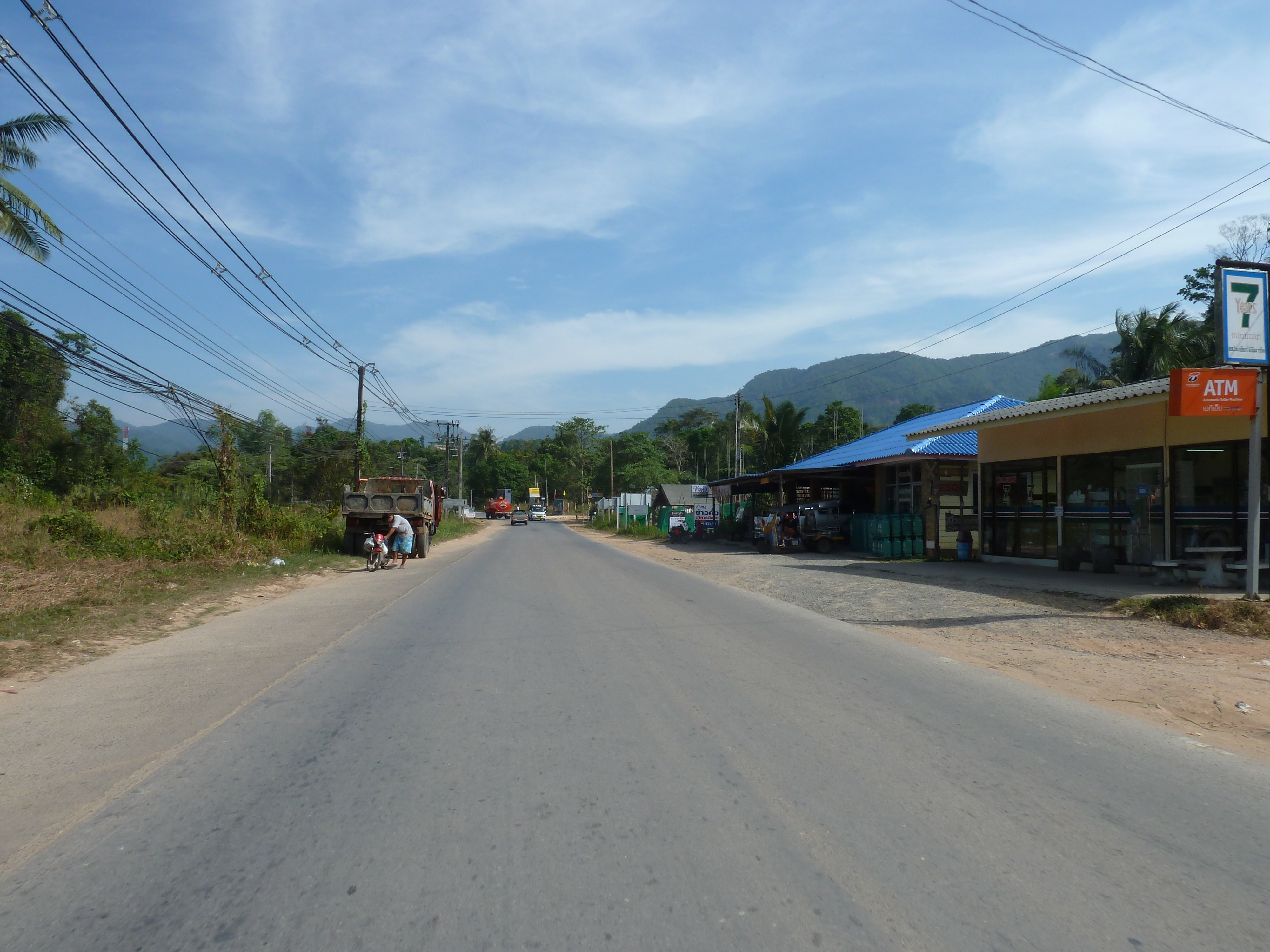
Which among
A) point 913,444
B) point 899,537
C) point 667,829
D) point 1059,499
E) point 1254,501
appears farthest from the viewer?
point 913,444

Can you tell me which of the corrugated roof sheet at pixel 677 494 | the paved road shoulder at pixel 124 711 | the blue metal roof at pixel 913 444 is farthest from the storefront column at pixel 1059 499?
the corrugated roof sheet at pixel 677 494

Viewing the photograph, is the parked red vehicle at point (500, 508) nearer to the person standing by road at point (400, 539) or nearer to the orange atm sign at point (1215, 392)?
the person standing by road at point (400, 539)

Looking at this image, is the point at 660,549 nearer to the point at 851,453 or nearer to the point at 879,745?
the point at 851,453

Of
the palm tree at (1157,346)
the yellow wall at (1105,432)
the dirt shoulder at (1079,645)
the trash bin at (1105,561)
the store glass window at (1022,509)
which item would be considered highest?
the palm tree at (1157,346)

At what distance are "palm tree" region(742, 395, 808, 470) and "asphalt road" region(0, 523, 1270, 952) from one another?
1356 inches

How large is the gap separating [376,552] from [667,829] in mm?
18504

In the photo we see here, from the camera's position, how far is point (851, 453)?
30.1 m

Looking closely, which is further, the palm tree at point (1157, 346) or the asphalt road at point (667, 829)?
the palm tree at point (1157, 346)

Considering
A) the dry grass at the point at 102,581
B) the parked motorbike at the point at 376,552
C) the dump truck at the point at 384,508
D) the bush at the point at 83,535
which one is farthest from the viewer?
the dump truck at the point at 384,508

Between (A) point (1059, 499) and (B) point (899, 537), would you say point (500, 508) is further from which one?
(A) point (1059, 499)

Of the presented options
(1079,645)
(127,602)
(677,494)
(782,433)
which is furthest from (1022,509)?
(677,494)

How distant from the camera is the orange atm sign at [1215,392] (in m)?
11.0

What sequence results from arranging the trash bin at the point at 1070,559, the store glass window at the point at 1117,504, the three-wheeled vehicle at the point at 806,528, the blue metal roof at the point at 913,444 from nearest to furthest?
the store glass window at the point at 1117,504, the trash bin at the point at 1070,559, the blue metal roof at the point at 913,444, the three-wheeled vehicle at the point at 806,528

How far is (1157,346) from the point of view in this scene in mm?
37531
